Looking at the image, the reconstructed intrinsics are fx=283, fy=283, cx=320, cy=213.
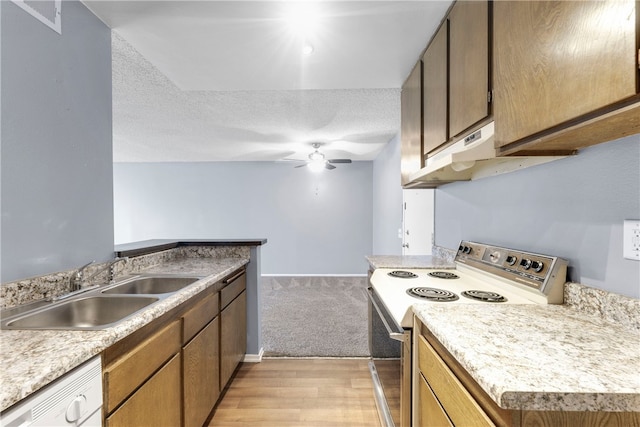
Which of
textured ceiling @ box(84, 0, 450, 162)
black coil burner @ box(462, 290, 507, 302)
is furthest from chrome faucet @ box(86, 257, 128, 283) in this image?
black coil burner @ box(462, 290, 507, 302)

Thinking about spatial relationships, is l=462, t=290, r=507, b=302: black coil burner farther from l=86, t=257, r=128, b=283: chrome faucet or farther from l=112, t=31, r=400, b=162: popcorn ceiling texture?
l=112, t=31, r=400, b=162: popcorn ceiling texture

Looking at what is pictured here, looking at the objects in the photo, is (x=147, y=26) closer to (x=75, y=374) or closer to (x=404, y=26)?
(x=404, y=26)

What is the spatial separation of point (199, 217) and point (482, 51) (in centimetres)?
599

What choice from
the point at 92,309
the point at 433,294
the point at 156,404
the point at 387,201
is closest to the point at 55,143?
the point at 92,309

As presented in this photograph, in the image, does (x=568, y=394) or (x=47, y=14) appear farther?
(x=47, y=14)

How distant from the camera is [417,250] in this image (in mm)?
3486

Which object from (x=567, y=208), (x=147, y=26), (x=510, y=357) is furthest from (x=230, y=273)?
(x=567, y=208)

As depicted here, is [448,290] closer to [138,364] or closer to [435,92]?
[435,92]

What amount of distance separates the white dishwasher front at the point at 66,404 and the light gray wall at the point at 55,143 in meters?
0.67

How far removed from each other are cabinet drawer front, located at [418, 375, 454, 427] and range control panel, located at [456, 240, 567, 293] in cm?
60

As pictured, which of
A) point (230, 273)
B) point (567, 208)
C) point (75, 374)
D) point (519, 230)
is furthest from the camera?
point (230, 273)

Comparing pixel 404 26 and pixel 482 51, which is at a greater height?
pixel 404 26

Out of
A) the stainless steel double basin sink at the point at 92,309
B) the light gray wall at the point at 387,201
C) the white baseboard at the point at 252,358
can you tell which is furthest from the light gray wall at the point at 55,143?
the light gray wall at the point at 387,201

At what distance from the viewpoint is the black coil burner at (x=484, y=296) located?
1.20 meters
